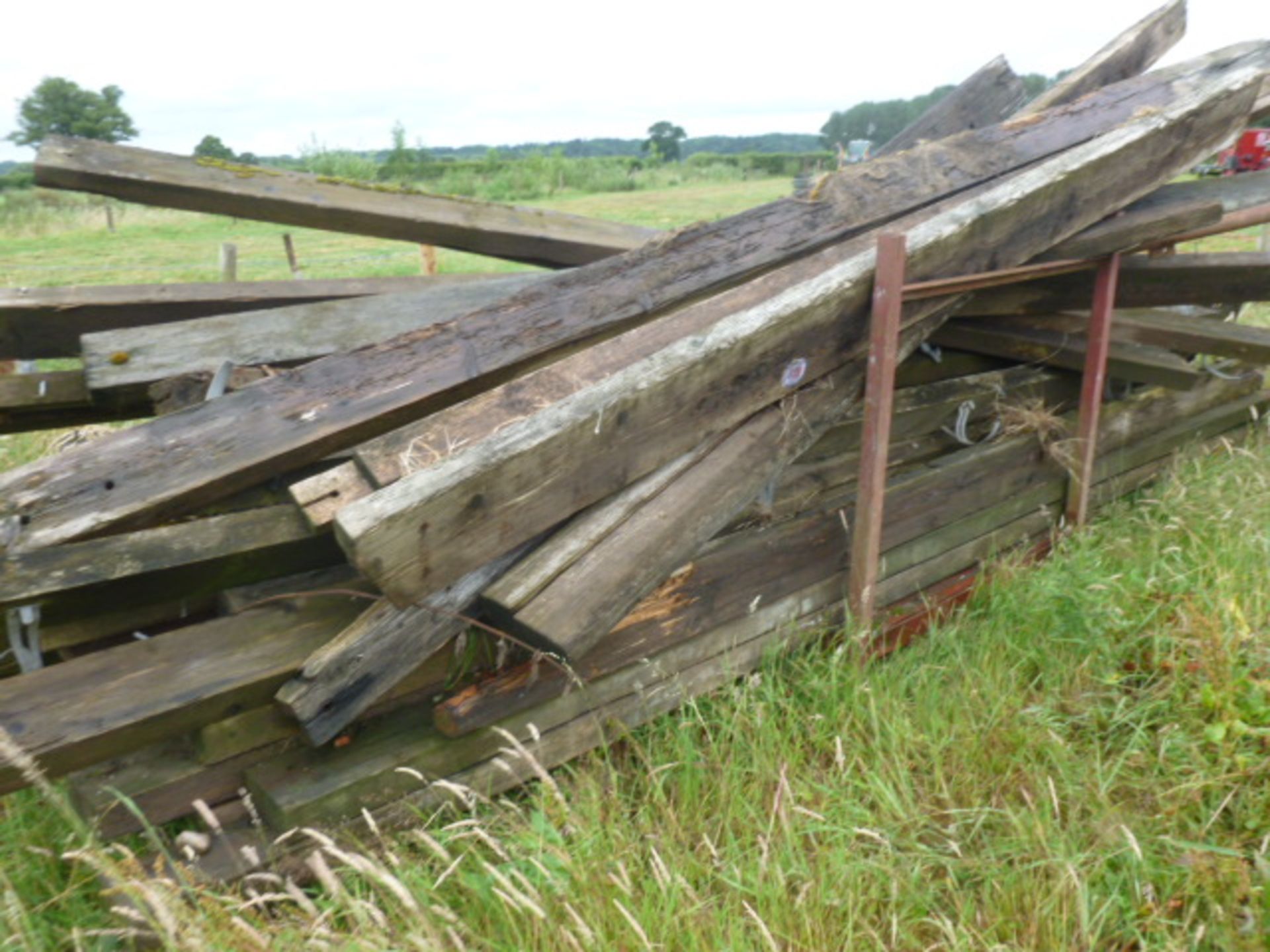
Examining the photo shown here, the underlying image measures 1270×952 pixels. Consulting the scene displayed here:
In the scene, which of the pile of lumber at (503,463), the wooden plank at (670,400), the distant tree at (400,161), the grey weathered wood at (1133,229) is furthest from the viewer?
the distant tree at (400,161)

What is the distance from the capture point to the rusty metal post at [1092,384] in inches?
147

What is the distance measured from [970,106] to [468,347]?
3283mm

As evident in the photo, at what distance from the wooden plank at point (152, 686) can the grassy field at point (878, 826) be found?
0.75 ft

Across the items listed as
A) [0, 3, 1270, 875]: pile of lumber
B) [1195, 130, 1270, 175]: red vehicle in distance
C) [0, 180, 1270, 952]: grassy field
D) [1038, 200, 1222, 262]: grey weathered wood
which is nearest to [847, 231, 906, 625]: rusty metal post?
[0, 3, 1270, 875]: pile of lumber

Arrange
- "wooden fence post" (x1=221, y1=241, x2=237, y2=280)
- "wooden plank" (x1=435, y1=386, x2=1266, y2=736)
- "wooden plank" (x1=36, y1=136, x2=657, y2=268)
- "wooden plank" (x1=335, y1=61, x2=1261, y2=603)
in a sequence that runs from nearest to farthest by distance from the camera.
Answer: "wooden plank" (x1=335, y1=61, x2=1261, y2=603)
"wooden plank" (x1=435, y1=386, x2=1266, y2=736)
"wooden plank" (x1=36, y1=136, x2=657, y2=268)
"wooden fence post" (x1=221, y1=241, x2=237, y2=280)

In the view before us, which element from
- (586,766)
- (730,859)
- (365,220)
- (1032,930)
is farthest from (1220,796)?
(365,220)

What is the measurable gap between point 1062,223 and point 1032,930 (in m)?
2.32

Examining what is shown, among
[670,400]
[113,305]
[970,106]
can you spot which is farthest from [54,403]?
[970,106]

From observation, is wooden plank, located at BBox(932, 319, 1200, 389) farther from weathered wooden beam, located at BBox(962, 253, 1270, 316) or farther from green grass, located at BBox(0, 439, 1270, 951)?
green grass, located at BBox(0, 439, 1270, 951)

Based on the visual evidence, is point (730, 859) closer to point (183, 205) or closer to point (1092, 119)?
point (183, 205)

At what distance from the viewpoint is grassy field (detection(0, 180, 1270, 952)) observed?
79.4 inches

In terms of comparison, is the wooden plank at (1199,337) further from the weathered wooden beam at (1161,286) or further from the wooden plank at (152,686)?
the wooden plank at (152,686)

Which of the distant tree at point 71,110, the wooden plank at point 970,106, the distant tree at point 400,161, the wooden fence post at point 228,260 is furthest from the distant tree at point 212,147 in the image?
the wooden plank at point 970,106

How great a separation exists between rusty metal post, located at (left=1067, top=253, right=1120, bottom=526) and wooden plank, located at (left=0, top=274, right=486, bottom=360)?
2625mm
